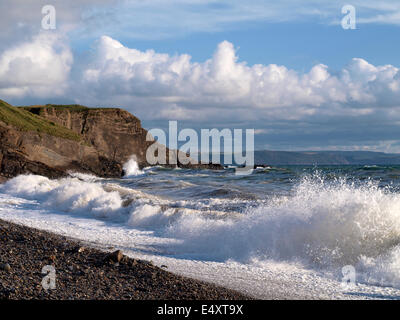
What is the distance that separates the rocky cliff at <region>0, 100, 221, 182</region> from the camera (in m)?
32.7

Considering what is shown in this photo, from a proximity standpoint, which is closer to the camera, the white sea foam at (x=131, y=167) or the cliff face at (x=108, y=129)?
the white sea foam at (x=131, y=167)

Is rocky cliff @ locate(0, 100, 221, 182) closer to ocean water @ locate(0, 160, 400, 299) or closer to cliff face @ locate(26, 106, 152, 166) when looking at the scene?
cliff face @ locate(26, 106, 152, 166)

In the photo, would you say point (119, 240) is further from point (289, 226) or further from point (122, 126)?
point (122, 126)

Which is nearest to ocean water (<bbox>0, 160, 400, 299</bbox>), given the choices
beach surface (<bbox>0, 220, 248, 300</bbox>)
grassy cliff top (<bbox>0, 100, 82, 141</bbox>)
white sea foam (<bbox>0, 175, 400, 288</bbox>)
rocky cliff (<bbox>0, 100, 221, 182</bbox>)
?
white sea foam (<bbox>0, 175, 400, 288</bbox>)

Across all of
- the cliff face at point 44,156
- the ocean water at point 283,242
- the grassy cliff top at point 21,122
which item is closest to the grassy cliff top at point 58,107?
the grassy cliff top at point 21,122

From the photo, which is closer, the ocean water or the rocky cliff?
the ocean water

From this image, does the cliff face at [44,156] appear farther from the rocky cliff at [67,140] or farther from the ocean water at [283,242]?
the ocean water at [283,242]

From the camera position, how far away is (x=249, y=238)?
10.2 meters

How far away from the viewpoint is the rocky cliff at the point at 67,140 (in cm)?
3269

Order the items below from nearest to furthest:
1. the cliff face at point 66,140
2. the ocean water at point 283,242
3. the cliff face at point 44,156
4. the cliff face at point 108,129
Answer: the ocean water at point 283,242 < the cliff face at point 44,156 < the cliff face at point 66,140 < the cliff face at point 108,129

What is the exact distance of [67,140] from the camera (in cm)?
4316

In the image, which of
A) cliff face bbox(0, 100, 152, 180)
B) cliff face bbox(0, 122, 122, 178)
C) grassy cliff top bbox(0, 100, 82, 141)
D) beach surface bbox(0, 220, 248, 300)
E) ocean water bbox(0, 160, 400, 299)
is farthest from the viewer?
grassy cliff top bbox(0, 100, 82, 141)
